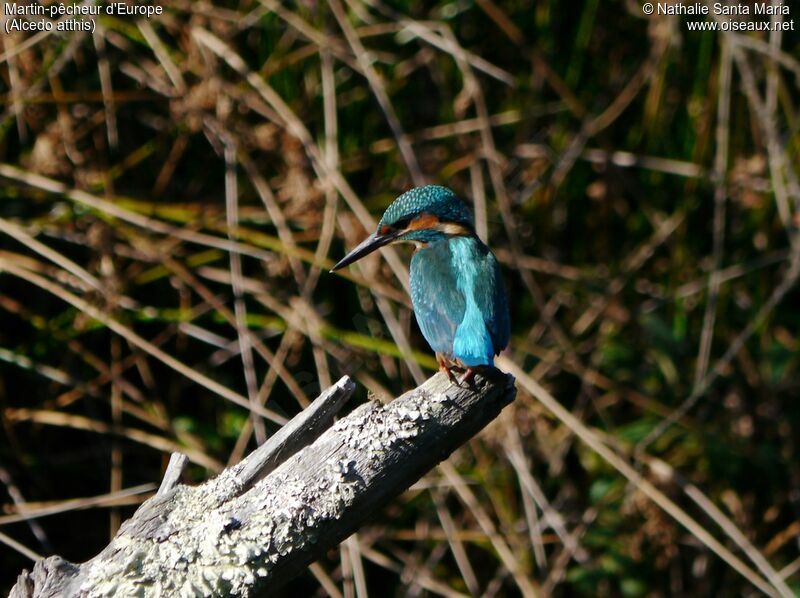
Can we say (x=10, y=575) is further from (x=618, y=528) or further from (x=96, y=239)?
(x=618, y=528)

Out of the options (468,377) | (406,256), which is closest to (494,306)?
(468,377)

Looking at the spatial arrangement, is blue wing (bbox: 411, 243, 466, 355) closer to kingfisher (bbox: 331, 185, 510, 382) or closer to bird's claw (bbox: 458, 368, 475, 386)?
kingfisher (bbox: 331, 185, 510, 382)

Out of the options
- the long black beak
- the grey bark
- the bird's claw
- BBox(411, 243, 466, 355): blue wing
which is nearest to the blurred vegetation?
the long black beak

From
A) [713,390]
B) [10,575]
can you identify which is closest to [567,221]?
[713,390]

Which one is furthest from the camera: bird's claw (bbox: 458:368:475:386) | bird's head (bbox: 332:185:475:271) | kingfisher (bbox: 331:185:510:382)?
bird's head (bbox: 332:185:475:271)

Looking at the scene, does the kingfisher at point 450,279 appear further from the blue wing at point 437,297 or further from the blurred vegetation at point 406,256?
Answer: the blurred vegetation at point 406,256

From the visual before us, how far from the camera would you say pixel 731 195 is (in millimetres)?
3086

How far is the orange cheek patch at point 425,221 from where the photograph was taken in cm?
230

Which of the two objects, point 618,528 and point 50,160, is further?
point 618,528

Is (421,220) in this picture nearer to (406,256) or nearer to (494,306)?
(494,306)

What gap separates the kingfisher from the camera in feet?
5.98

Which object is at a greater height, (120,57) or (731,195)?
(120,57)

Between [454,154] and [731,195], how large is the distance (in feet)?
3.03

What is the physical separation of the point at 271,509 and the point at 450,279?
849 mm
